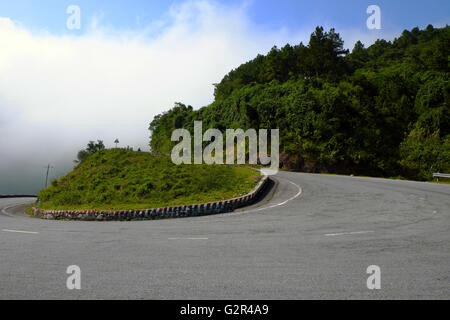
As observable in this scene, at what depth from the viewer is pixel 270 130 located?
144ft

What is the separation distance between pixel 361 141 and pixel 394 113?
7834 mm

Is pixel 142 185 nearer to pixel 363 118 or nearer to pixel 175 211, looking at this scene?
pixel 175 211

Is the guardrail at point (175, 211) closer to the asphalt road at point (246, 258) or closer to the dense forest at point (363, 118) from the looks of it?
the asphalt road at point (246, 258)

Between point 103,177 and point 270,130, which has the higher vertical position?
point 270,130

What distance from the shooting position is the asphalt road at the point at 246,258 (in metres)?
4.45

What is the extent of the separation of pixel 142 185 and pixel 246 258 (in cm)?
1490

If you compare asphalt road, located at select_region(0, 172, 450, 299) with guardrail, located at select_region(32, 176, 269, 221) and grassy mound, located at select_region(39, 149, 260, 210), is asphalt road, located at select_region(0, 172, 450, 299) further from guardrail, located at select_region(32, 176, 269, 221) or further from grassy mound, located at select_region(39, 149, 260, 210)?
grassy mound, located at select_region(39, 149, 260, 210)

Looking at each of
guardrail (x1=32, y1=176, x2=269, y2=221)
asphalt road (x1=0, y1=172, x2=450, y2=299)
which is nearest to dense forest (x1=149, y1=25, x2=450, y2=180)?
guardrail (x1=32, y1=176, x2=269, y2=221)

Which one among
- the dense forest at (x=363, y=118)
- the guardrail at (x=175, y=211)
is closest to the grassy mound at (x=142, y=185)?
the guardrail at (x=175, y=211)

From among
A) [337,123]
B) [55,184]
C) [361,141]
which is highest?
[337,123]

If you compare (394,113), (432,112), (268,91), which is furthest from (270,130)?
(432,112)

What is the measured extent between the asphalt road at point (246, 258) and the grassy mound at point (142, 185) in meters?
6.59

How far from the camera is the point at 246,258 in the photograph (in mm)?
6066
